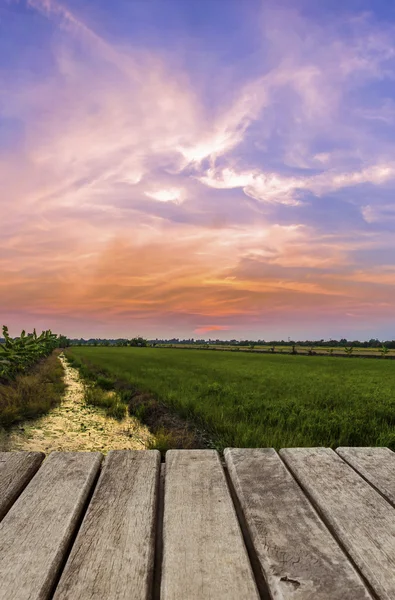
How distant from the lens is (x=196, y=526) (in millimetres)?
1287

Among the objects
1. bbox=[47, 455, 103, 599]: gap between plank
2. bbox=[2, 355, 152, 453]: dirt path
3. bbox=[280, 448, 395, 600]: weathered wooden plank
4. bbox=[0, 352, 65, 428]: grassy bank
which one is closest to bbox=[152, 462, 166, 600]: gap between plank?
bbox=[47, 455, 103, 599]: gap between plank

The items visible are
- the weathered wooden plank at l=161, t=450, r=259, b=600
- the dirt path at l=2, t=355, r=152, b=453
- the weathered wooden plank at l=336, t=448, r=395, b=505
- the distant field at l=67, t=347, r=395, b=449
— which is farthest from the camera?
the dirt path at l=2, t=355, r=152, b=453

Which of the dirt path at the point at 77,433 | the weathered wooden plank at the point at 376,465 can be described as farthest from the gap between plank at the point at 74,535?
the dirt path at the point at 77,433

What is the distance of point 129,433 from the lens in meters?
8.05

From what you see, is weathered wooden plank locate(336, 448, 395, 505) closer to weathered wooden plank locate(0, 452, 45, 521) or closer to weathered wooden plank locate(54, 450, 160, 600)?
weathered wooden plank locate(54, 450, 160, 600)

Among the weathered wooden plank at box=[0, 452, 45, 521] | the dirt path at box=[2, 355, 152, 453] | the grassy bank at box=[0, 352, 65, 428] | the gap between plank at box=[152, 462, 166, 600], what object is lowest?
the dirt path at box=[2, 355, 152, 453]

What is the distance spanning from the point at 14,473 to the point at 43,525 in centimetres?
52

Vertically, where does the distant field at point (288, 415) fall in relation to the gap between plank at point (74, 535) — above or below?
below

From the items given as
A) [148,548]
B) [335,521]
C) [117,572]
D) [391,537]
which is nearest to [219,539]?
[148,548]

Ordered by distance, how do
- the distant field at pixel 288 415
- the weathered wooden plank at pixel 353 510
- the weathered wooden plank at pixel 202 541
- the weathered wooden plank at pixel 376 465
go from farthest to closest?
the distant field at pixel 288 415
the weathered wooden plank at pixel 376 465
the weathered wooden plank at pixel 353 510
the weathered wooden plank at pixel 202 541

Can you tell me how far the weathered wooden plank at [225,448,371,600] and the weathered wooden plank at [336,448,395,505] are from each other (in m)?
0.39

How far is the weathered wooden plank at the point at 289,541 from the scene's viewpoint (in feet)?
3.33

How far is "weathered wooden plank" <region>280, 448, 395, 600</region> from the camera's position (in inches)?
43.7

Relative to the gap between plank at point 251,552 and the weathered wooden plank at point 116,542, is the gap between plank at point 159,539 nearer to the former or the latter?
the weathered wooden plank at point 116,542
